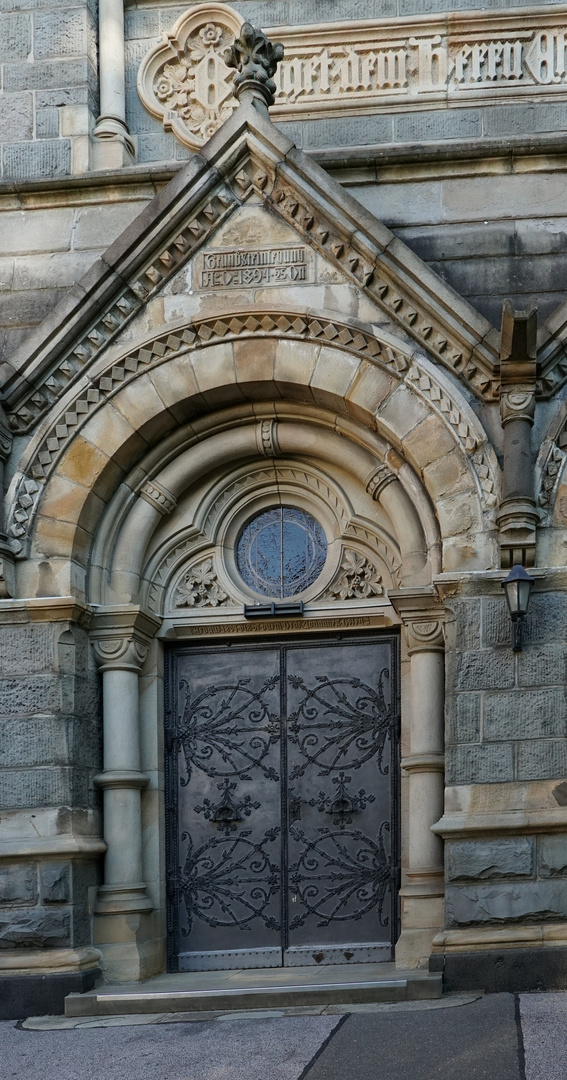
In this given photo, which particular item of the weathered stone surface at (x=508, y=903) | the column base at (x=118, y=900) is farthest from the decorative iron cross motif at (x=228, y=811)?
the weathered stone surface at (x=508, y=903)

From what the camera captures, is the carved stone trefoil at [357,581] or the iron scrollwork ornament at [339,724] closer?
the iron scrollwork ornament at [339,724]

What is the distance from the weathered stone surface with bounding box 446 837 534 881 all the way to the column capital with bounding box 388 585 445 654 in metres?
1.31

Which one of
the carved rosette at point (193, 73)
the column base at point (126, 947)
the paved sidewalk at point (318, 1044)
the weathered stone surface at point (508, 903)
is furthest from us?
the carved rosette at point (193, 73)

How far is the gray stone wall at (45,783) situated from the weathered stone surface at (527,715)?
252cm

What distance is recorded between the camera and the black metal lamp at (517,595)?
26.4 feet

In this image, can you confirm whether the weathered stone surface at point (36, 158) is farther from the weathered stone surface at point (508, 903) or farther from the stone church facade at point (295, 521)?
the weathered stone surface at point (508, 903)

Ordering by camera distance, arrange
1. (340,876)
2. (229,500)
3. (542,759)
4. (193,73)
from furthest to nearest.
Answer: (193,73) < (229,500) < (340,876) < (542,759)

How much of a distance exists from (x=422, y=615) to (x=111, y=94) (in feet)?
14.6

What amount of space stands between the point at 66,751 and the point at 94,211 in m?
3.79

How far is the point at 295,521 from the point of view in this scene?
9617 mm

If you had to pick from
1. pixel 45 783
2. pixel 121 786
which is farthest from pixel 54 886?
pixel 121 786

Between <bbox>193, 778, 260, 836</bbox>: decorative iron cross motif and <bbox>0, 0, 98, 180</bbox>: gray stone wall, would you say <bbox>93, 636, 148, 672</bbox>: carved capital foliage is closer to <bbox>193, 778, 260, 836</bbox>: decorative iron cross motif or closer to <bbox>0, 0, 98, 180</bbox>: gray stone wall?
<bbox>193, 778, 260, 836</bbox>: decorative iron cross motif

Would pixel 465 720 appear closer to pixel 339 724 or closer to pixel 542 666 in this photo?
pixel 542 666

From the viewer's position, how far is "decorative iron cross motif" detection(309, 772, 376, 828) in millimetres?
9062
